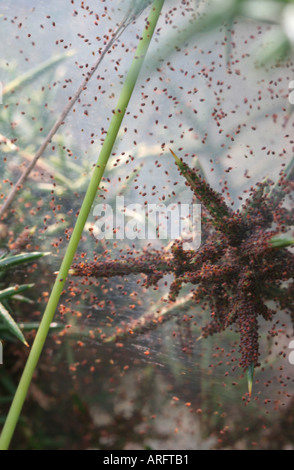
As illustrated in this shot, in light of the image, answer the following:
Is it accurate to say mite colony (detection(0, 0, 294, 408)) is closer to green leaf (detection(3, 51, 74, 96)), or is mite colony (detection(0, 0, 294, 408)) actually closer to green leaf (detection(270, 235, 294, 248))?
green leaf (detection(3, 51, 74, 96))

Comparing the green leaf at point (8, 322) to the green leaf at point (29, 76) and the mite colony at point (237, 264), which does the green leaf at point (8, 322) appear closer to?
the mite colony at point (237, 264)

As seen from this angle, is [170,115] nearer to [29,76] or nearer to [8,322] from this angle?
[29,76]

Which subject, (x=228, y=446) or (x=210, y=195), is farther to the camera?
(x=228, y=446)

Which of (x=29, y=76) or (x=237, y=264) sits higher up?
(x=29, y=76)

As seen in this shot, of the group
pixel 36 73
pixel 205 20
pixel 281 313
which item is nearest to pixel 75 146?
pixel 36 73

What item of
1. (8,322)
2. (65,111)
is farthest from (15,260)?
(65,111)

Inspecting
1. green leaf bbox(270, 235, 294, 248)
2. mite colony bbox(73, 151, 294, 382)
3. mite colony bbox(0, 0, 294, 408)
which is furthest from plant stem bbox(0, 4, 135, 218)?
green leaf bbox(270, 235, 294, 248)

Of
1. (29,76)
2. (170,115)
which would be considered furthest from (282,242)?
(29,76)

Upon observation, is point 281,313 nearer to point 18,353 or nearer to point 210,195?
point 210,195

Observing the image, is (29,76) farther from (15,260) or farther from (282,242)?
(282,242)

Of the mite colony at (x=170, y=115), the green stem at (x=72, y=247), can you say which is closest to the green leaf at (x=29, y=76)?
the mite colony at (x=170, y=115)

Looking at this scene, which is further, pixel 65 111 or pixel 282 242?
pixel 65 111
